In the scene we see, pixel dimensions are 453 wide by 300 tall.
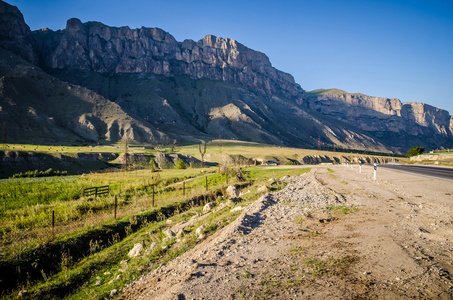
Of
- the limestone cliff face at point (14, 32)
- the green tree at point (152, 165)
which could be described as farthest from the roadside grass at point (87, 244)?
the limestone cliff face at point (14, 32)

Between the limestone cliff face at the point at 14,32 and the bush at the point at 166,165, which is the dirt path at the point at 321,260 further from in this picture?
the limestone cliff face at the point at 14,32

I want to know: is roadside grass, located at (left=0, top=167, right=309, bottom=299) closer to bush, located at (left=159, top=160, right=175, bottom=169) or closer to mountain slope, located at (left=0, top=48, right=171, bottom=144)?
bush, located at (left=159, top=160, right=175, bottom=169)

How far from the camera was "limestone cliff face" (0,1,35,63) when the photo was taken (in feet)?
573

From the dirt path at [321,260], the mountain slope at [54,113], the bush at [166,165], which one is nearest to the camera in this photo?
the dirt path at [321,260]

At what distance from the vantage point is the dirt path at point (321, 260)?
423cm

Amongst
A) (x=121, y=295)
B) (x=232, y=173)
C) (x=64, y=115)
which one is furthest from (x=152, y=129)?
(x=121, y=295)

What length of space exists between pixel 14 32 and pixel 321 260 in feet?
822

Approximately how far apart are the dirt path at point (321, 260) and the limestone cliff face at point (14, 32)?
232m

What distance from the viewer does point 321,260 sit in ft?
17.6

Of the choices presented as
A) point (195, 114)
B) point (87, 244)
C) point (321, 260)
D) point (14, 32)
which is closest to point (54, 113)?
point (195, 114)

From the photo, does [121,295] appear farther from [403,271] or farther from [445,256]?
[445,256]

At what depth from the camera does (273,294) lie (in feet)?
13.7

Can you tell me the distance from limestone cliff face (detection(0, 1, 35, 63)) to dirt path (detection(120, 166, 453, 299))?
232283mm

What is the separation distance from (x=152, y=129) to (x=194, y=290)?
123m
